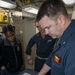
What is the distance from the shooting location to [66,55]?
1.18 meters

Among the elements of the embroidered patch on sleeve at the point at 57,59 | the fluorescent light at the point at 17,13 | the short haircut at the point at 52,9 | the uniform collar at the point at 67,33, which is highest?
the short haircut at the point at 52,9

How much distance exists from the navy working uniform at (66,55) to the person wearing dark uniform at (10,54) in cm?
154

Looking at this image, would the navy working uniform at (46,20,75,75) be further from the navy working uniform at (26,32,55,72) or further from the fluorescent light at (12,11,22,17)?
the fluorescent light at (12,11,22,17)

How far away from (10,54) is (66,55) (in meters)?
1.79

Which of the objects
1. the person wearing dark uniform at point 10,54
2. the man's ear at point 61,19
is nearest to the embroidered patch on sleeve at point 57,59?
the man's ear at point 61,19

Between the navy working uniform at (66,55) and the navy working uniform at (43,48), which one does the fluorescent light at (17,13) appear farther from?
the navy working uniform at (66,55)

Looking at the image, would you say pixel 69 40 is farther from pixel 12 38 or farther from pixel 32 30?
pixel 32 30

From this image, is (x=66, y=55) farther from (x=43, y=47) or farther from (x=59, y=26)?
(x=43, y=47)

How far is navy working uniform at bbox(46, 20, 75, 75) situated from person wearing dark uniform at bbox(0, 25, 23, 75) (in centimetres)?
154

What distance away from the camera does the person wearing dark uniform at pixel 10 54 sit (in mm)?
2791

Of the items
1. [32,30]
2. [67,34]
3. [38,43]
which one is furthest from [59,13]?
[32,30]

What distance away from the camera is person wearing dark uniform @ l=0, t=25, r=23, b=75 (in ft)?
9.16

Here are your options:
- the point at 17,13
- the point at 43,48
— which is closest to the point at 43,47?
the point at 43,48

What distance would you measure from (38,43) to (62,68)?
5.19ft
